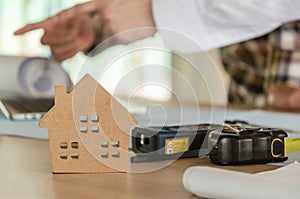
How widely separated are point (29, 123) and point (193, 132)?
452 mm

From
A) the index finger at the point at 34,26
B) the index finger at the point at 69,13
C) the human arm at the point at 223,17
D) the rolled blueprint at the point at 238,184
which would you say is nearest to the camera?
the rolled blueprint at the point at 238,184

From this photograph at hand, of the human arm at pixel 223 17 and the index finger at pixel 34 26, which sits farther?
the human arm at pixel 223 17

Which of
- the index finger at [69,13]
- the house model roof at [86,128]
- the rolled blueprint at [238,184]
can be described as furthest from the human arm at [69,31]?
the rolled blueprint at [238,184]

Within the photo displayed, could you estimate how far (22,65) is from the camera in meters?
1.29

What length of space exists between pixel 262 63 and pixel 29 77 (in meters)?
1.71

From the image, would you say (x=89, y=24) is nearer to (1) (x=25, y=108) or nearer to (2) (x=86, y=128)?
(1) (x=25, y=108)

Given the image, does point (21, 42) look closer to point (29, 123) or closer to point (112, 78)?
point (29, 123)

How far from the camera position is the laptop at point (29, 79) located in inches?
50.3

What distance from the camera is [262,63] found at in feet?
9.26

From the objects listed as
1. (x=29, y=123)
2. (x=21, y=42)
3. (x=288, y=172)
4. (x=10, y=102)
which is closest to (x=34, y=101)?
(x=10, y=102)

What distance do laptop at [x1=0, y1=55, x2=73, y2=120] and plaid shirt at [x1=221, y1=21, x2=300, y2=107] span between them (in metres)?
1.56

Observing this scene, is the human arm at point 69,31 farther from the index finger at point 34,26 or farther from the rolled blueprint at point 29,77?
the rolled blueprint at point 29,77

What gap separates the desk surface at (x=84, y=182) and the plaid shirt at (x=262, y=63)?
202 cm

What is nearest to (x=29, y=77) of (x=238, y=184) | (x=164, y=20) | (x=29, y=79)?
(x=29, y=79)
